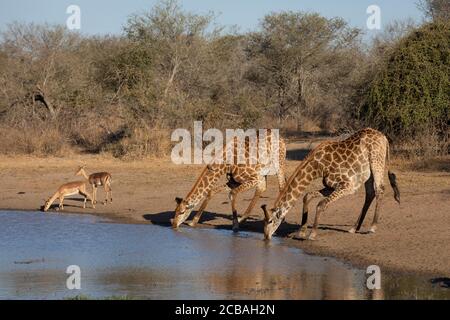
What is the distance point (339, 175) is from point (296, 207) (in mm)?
2811

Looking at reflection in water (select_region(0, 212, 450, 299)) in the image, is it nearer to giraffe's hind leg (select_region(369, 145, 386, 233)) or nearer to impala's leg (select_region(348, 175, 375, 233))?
impala's leg (select_region(348, 175, 375, 233))

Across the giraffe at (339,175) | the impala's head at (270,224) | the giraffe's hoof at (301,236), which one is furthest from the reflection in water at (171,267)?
the giraffe at (339,175)

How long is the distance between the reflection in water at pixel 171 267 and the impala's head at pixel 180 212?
0.24 meters

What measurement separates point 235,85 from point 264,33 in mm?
6351

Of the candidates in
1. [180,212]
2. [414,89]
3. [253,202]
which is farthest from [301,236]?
[414,89]

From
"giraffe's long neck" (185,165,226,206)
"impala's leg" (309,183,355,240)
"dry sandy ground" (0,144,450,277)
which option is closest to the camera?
"dry sandy ground" (0,144,450,277)

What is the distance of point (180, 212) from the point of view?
1491cm

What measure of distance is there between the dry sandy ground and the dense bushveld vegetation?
6.65ft

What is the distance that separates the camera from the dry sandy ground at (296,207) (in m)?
11.8

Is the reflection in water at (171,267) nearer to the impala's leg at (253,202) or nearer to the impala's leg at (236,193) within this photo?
the impala's leg at (236,193)

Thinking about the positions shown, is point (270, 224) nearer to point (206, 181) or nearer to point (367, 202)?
point (367, 202)

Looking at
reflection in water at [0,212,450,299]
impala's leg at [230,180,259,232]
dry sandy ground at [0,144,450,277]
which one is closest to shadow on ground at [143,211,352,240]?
dry sandy ground at [0,144,450,277]

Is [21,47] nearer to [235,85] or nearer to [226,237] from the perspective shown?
[235,85]

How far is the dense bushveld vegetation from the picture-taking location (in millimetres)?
21406
